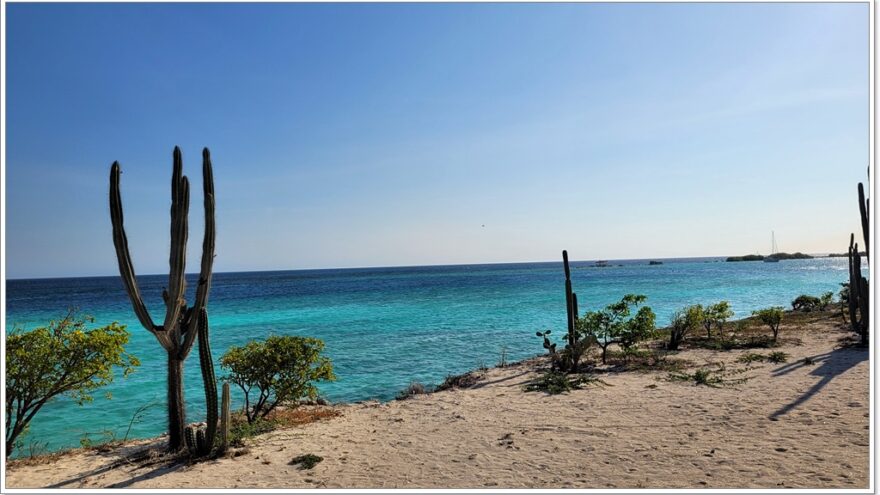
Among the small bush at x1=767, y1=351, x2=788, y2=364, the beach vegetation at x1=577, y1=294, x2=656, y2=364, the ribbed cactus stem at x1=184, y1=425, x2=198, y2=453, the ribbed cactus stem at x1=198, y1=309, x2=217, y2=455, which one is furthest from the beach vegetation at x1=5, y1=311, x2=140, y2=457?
the small bush at x1=767, y1=351, x2=788, y2=364

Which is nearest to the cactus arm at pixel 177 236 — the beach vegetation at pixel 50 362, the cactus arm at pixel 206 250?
the cactus arm at pixel 206 250

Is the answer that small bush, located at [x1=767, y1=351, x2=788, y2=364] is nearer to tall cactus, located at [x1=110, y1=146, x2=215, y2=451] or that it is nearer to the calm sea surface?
the calm sea surface

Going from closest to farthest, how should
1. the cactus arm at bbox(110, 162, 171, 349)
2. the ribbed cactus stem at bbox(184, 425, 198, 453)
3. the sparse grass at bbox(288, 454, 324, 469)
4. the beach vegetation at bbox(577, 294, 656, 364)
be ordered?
the sparse grass at bbox(288, 454, 324, 469), the cactus arm at bbox(110, 162, 171, 349), the ribbed cactus stem at bbox(184, 425, 198, 453), the beach vegetation at bbox(577, 294, 656, 364)

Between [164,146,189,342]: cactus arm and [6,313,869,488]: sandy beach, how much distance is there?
227 cm

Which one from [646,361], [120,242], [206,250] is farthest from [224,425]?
[646,361]

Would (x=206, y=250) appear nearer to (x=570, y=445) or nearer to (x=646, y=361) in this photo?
(x=570, y=445)

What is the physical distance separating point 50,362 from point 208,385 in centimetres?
234

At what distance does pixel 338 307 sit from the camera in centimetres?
3834

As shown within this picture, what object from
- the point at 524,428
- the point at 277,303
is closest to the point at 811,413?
the point at 524,428

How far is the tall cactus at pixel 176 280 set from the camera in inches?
267

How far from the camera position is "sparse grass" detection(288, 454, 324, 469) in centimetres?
640

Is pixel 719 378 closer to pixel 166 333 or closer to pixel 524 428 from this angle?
pixel 524 428

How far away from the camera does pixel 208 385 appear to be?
7.08 m

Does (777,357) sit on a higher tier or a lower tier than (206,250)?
lower
